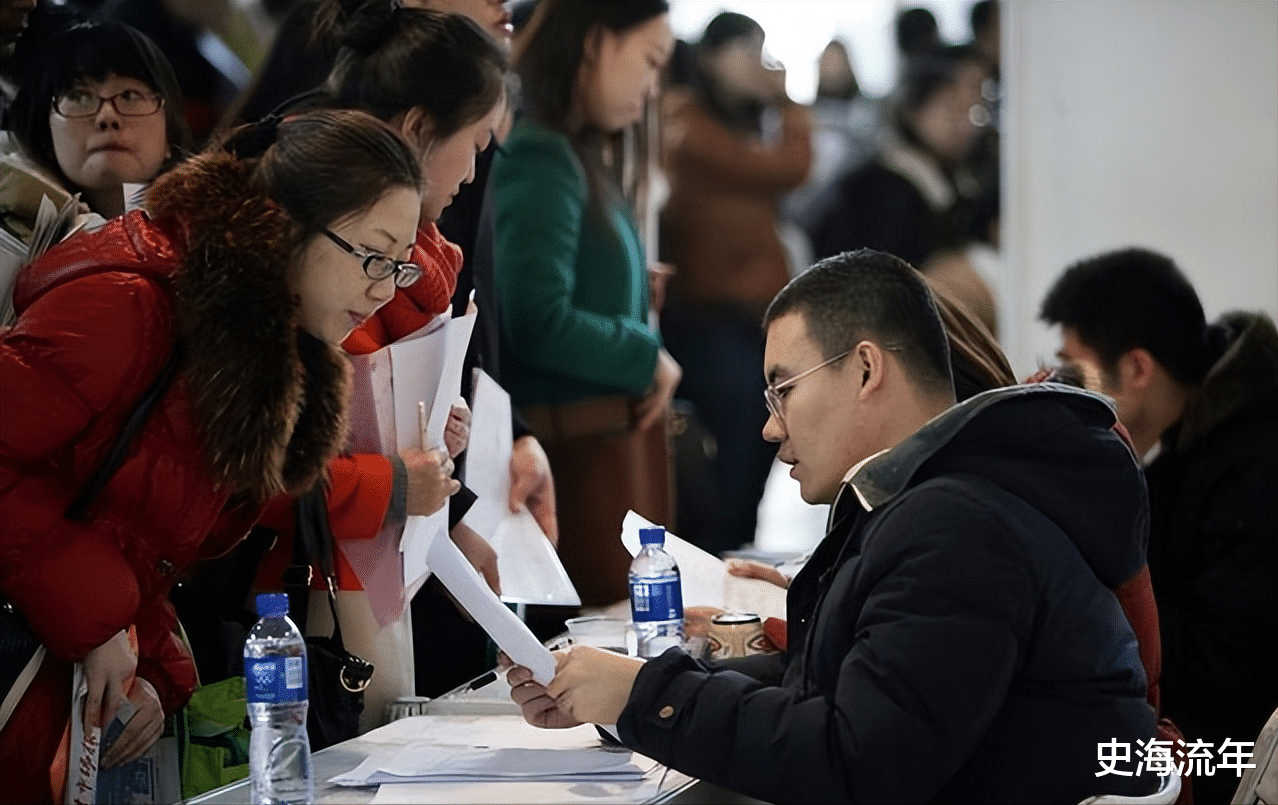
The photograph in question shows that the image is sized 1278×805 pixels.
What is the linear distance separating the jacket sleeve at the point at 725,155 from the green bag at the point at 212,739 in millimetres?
2930

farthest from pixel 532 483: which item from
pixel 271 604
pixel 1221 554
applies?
pixel 1221 554

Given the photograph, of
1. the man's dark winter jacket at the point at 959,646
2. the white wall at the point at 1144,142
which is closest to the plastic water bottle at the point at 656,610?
the man's dark winter jacket at the point at 959,646

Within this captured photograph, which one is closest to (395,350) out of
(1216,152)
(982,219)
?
(1216,152)

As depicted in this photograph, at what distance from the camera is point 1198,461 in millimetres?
2953

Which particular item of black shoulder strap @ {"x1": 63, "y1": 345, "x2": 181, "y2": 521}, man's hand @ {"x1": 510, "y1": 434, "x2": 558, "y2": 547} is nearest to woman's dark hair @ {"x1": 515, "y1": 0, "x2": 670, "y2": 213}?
man's hand @ {"x1": 510, "y1": 434, "x2": 558, "y2": 547}

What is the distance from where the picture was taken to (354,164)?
Result: 2.03 meters

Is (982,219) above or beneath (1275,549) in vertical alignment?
above

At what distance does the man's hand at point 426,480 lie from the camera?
2299 mm

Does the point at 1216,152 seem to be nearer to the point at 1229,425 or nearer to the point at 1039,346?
the point at 1039,346

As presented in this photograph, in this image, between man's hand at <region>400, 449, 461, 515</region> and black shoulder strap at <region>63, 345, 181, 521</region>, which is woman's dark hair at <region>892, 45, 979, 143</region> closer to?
man's hand at <region>400, 449, 461, 515</region>

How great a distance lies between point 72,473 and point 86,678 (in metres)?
0.24

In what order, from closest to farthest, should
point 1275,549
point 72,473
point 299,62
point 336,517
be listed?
point 72,473 → point 336,517 → point 299,62 → point 1275,549

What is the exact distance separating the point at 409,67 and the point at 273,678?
1089 millimetres

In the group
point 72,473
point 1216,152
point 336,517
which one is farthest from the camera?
point 1216,152
